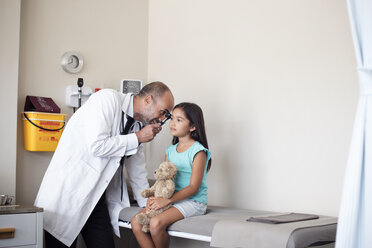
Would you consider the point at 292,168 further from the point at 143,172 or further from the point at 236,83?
the point at 143,172

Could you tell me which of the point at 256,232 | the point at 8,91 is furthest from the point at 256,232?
the point at 8,91

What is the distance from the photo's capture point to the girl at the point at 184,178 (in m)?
2.58

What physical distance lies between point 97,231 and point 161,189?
0.55m

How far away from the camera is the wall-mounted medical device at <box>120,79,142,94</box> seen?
385 cm

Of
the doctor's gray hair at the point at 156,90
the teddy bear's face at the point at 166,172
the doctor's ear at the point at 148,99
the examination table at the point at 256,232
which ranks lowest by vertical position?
the examination table at the point at 256,232

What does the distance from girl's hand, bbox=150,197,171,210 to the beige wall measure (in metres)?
1.19

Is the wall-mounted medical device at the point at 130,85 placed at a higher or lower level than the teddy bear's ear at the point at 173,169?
higher

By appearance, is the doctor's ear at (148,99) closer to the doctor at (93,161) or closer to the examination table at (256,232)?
the doctor at (93,161)

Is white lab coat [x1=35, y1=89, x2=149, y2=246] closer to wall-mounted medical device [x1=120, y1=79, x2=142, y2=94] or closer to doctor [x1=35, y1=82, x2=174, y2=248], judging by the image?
doctor [x1=35, y1=82, x2=174, y2=248]

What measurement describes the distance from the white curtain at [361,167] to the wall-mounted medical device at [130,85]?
90.4 inches

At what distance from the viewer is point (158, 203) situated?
264 cm

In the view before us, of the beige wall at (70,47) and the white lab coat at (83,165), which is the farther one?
the beige wall at (70,47)

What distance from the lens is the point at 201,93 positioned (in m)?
3.67

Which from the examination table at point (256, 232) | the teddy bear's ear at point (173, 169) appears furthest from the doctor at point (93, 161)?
the examination table at point (256, 232)
